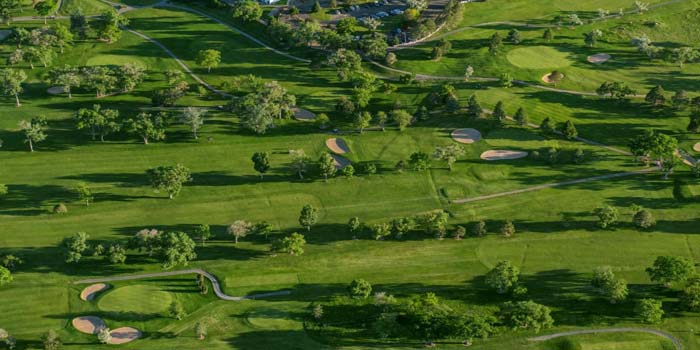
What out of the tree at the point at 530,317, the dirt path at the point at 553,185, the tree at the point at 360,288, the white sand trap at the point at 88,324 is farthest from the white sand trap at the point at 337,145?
the white sand trap at the point at 88,324

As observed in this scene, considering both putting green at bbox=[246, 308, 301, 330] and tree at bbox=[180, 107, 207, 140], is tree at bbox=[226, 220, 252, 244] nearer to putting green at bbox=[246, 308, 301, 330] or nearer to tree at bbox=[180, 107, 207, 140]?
putting green at bbox=[246, 308, 301, 330]

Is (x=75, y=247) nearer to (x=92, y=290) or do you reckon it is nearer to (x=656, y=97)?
(x=92, y=290)

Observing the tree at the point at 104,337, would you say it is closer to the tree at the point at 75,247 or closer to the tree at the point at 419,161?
the tree at the point at 75,247

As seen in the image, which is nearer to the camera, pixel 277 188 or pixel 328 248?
pixel 328 248

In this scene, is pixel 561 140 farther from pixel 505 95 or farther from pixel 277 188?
pixel 277 188

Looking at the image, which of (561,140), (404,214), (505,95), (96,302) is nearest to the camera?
(96,302)

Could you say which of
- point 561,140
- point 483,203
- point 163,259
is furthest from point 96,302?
point 561,140
